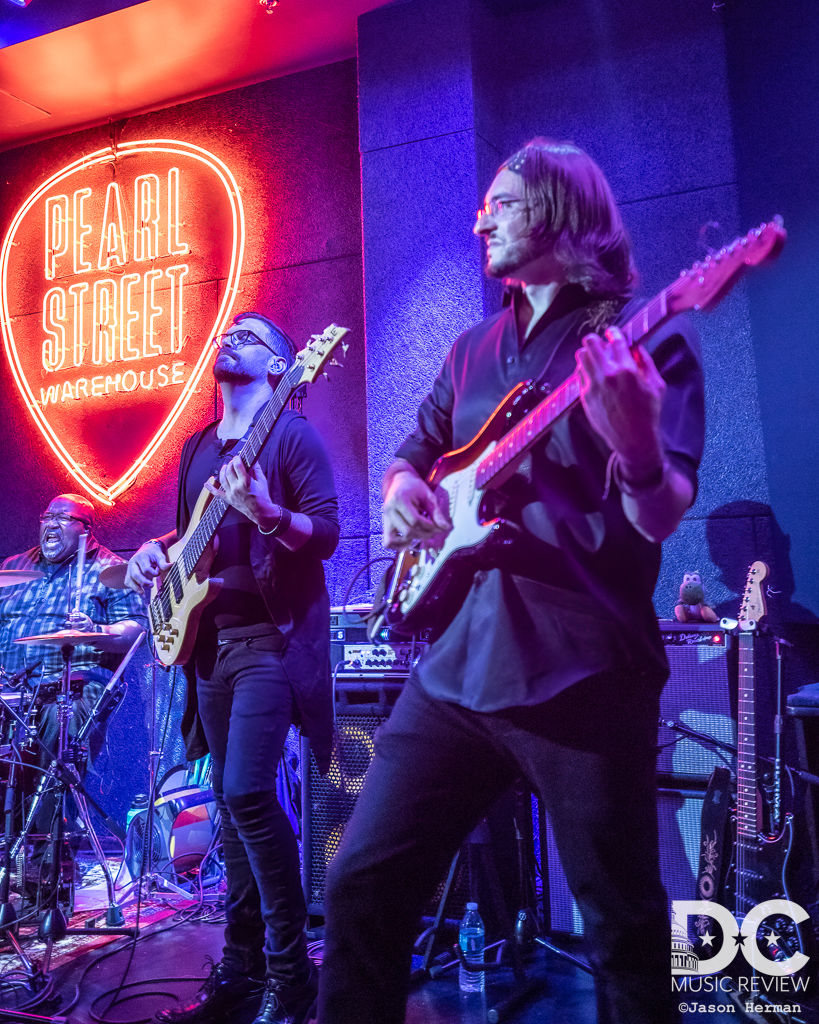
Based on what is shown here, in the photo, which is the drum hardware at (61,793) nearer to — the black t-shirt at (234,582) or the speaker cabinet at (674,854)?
the black t-shirt at (234,582)

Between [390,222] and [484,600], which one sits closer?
[484,600]

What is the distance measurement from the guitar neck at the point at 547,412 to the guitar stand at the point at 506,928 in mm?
1997

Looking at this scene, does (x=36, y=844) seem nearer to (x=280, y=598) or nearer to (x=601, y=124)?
(x=280, y=598)

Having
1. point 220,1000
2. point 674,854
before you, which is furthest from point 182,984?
point 674,854

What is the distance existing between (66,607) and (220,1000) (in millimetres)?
2944

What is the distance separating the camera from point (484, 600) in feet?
4.99

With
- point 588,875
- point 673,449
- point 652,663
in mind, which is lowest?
point 588,875

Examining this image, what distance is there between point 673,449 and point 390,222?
12.2ft

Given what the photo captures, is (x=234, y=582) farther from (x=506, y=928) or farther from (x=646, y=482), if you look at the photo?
(x=646, y=482)

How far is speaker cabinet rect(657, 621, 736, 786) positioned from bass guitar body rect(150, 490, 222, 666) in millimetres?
1794

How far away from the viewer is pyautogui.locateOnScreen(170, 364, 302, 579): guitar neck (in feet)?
9.52

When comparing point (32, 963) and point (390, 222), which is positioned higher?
point (390, 222)

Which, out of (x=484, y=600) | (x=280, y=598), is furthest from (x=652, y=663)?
(x=280, y=598)

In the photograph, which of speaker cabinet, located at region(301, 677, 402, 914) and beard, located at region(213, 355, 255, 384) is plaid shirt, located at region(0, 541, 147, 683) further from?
beard, located at region(213, 355, 255, 384)
